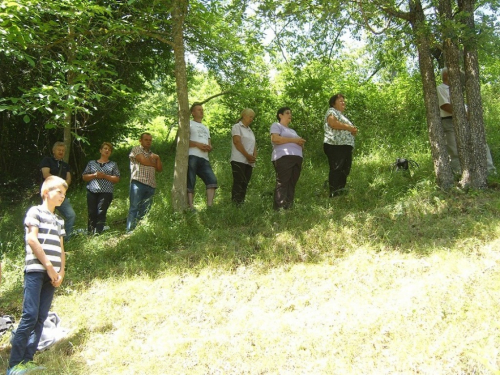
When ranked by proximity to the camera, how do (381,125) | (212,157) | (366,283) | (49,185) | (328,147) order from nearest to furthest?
(49,185), (366,283), (328,147), (381,125), (212,157)

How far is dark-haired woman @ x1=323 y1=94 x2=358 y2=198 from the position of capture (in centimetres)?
654

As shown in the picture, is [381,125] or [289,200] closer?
[289,200]

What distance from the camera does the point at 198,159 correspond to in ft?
22.6

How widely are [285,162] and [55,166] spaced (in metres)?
3.41

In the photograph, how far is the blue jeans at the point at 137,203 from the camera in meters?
6.83

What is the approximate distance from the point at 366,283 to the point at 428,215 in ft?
5.61

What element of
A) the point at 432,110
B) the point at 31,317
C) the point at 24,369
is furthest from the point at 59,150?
the point at 432,110

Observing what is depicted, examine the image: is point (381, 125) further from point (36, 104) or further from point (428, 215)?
point (36, 104)

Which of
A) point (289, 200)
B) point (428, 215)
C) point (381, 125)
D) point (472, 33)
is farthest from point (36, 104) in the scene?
point (381, 125)

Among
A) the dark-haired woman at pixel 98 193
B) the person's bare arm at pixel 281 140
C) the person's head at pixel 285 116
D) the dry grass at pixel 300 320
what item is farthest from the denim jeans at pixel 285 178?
the dark-haired woman at pixel 98 193

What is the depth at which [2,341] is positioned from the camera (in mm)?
4438

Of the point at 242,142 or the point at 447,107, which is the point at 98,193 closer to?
the point at 242,142

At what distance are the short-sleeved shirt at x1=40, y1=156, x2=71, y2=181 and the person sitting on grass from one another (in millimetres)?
3029

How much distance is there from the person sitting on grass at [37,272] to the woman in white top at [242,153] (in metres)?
3.23
